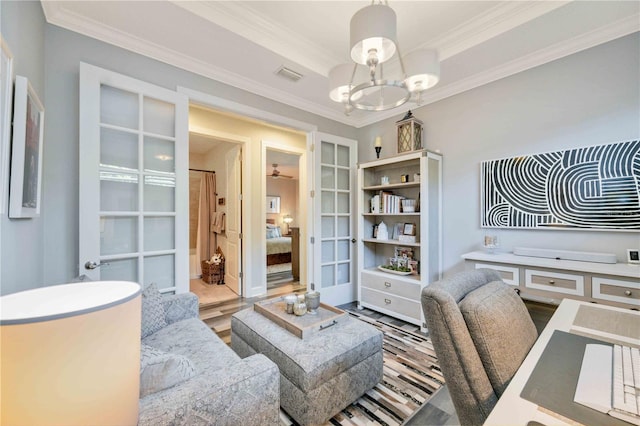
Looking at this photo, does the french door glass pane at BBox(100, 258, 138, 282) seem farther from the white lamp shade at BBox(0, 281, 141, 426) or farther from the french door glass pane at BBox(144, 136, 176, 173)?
the white lamp shade at BBox(0, 281, 141, 426)

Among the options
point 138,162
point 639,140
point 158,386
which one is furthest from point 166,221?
point 639,140

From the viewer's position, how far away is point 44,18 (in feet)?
5.77

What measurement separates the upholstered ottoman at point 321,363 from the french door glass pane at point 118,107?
180 cm

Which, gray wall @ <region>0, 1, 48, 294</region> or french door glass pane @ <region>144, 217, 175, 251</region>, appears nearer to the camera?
gray wall @ <region>0, 1, 48, 294</region>

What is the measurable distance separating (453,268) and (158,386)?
2.77m

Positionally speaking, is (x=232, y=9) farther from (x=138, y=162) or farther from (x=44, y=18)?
(x=138, y=162)

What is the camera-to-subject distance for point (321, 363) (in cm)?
153

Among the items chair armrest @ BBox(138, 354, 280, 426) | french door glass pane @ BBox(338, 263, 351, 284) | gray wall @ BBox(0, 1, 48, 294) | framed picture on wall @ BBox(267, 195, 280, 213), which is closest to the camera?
chair armrest @ BBox(138, 354, 280, 426)

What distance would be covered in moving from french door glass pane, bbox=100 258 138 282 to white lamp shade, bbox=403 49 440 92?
236 centimetres

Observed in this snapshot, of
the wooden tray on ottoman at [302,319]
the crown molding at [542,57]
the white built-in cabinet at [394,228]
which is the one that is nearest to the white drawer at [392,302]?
the white built-in cabinet at [394,228]

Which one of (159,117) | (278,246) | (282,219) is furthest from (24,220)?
(282,219)

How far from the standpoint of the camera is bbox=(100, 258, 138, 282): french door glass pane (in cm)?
191

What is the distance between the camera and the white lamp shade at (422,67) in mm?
1641

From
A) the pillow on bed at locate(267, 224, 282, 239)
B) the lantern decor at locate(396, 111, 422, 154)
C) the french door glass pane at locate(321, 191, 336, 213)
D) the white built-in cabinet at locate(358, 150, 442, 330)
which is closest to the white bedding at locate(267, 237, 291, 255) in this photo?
the pillow on bed at locate(267, 224, 282, 239)
